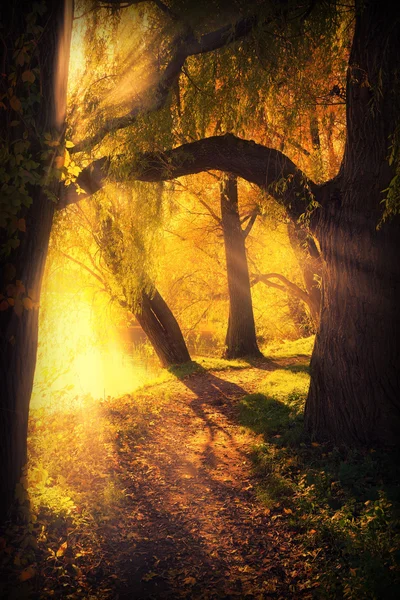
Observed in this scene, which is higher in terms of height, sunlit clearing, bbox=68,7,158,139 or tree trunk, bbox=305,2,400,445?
sunlit clearing, bbox=68,7,158,139

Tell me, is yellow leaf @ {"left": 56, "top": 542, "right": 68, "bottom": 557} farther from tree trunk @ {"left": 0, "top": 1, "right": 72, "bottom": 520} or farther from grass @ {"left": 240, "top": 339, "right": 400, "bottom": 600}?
grass @ {"left": 240, "top": 339, "right": 400, "bottom": 600}

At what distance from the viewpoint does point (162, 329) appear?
45.1 ft

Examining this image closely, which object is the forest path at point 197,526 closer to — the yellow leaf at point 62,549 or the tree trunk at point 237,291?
the yellow leaf at point 62,549

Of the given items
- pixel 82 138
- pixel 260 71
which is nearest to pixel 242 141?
pixel 260 71

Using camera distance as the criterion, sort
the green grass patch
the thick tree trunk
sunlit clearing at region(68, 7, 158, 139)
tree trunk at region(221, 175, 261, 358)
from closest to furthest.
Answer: sunlit clearing at region(68, 7, 158, 139) → the thick tree trunk → tree trunk at region(221, 175, 261, 358) → the green grass patch

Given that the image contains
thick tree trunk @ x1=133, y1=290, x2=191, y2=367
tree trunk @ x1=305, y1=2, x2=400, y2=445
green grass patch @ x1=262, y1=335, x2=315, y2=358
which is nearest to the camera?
tree trunk @ x1=305, y1=2, x2=400, y2=445

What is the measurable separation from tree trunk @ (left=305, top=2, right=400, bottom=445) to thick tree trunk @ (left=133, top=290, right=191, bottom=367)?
25.8ft

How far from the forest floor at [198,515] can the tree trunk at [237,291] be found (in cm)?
676

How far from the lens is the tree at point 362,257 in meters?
5.82

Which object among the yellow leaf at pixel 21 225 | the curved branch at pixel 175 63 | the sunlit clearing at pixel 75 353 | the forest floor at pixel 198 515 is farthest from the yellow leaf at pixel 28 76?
the forest floor at pixel 198 515

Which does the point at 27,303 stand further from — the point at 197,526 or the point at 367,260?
the point at 367,260

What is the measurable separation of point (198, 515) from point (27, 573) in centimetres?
204

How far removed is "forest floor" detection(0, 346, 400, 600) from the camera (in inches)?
153

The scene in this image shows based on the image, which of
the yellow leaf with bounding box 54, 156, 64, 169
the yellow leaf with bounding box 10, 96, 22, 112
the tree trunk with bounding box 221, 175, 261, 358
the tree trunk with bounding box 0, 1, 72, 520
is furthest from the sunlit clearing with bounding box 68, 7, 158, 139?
the tree trunk with bounding box 221, 175, 261, 358
